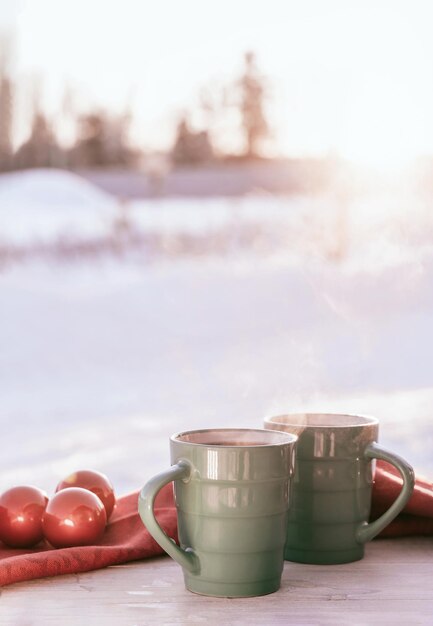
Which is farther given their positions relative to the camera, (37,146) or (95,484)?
(37,146)

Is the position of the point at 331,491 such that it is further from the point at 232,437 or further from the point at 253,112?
the point at 253,112

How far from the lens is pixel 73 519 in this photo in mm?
714

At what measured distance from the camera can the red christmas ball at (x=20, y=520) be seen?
2.39 ft

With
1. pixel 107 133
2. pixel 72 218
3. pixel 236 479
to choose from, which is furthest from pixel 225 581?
pixel 72 218

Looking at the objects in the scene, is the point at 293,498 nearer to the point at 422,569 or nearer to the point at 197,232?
the point at 422,569

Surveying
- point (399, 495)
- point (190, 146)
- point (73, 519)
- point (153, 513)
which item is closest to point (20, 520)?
point (73, 519)

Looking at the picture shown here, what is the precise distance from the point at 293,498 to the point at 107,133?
126cm

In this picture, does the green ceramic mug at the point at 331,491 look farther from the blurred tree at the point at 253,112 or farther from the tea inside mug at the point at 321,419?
the blurred tree at the point at 253,112

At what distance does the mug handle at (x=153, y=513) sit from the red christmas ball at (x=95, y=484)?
20 centimetres

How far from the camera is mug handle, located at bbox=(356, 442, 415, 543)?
0.65 metres

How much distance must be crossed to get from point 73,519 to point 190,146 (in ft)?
3.88

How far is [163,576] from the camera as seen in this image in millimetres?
660

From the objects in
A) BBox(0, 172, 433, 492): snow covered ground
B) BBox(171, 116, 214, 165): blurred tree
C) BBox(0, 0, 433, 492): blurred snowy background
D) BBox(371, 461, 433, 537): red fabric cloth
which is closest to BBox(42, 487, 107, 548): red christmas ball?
BBox(371, 461, 433, 537): red fabric cloth

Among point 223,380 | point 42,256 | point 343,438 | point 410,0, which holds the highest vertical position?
point 410,0
